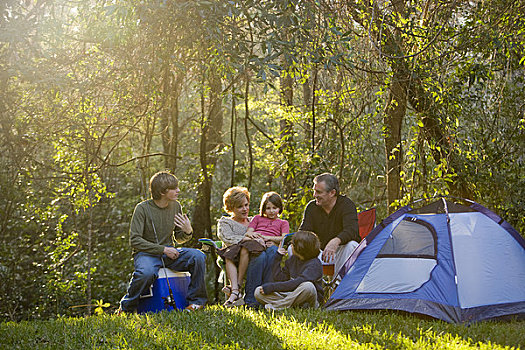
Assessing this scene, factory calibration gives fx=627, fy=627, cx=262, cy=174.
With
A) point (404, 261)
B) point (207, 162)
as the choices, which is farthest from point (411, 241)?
point (207, 162)

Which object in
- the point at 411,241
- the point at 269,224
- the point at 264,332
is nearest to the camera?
the point at 264,332

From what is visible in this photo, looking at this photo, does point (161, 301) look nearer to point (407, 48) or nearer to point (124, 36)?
point (124, 36)

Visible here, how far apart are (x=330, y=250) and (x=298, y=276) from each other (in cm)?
51

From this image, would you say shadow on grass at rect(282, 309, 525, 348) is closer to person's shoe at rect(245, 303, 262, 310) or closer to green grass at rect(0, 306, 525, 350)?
green grass at rect(0, 306, 525, 350)

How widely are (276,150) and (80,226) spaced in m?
4.75

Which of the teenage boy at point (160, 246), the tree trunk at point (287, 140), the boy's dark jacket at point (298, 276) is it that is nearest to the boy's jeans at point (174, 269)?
the teenage boy at point (160, 246)

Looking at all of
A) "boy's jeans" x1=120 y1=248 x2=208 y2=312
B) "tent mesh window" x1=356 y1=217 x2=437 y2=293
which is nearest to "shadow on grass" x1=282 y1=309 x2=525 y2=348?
"tent mesh window" x1=356 y1=217 x2=437 y2=293

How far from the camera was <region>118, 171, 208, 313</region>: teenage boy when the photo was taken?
4.75m

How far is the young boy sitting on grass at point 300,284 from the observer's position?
4512 mm

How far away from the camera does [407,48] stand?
6543 mm

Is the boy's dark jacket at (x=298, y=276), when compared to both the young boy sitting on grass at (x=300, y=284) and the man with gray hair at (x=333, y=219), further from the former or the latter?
the man with gray hair at (x=333, y=219)

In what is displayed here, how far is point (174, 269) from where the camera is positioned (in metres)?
4.96

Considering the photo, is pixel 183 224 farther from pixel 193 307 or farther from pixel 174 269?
pixel 193 307

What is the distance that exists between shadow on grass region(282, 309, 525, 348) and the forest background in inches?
80.6
